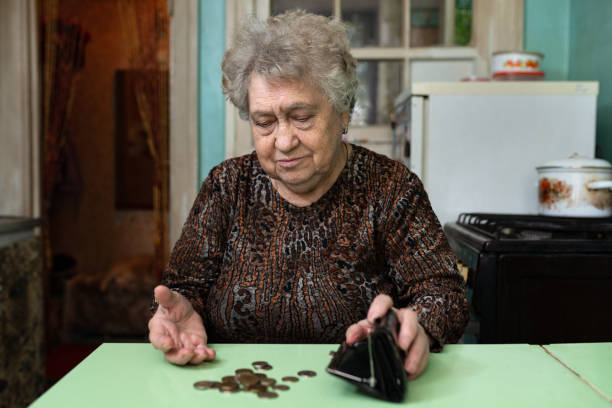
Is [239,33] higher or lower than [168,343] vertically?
higher

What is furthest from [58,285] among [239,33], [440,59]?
[239,33]

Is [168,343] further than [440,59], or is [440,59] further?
[440,59]

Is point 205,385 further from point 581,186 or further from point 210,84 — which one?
point 210,84

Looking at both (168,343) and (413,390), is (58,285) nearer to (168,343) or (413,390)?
(168,343)

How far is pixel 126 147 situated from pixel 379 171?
150 inches

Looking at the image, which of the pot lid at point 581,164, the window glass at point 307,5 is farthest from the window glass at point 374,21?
the pot lid at point 581,164

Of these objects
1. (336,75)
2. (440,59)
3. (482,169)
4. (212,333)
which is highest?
(440,59)

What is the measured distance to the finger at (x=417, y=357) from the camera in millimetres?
845

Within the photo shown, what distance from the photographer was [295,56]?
1171mm

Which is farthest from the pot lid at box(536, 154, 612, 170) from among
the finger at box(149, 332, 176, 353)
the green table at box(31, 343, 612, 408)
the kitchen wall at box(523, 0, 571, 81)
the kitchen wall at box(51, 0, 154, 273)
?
the kitchen wall at box(51, 0, 154, 273)

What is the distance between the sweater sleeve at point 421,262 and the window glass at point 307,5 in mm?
1587

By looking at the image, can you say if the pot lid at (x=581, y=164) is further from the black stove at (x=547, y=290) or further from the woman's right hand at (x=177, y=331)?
the woman's right hand at (x=177, y=331)

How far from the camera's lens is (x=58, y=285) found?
415 cm

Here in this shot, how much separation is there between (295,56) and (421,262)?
1.74 ft
